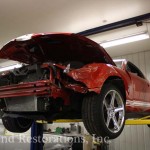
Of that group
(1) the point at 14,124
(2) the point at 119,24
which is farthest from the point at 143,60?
(1) the point at 14,124

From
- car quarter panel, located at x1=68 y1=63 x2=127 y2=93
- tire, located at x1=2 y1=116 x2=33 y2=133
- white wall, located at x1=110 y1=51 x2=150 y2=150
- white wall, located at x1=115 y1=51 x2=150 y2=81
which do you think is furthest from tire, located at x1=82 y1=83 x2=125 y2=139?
white wall, located at x1=115 y1=51 x2=150 y2=81

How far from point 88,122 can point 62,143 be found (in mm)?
2944

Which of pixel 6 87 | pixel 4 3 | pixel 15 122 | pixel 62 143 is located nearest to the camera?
pixel 6 87

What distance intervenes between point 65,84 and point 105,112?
0.59 meters

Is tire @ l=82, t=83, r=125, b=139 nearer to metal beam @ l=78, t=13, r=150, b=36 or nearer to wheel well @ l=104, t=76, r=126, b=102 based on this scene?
wheel well @ l=104, t=76, r=126, b=102

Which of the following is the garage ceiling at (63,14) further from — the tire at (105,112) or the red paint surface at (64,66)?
the tire at (105,112)

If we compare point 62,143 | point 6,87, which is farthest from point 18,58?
point 62,143

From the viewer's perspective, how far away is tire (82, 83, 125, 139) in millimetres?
2061

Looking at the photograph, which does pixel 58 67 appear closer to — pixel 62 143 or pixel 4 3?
pixel 4 3

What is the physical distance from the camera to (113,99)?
7.89 ft

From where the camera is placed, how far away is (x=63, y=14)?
14.2ft

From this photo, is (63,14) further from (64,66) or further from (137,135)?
(137,135)

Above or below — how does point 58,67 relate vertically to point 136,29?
below

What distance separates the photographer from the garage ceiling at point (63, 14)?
392cm
